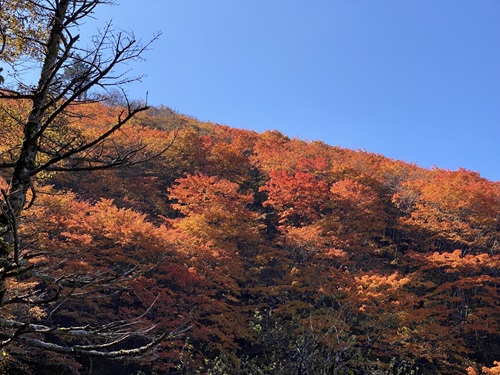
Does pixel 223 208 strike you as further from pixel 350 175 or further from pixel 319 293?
pixel 350 175

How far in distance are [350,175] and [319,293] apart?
512 inches

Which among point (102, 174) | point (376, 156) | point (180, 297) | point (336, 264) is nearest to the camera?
point (180, 297)

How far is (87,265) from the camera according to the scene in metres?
14.7

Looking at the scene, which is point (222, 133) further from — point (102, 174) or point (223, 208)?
point (223, 208)

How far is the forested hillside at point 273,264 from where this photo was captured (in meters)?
14.2

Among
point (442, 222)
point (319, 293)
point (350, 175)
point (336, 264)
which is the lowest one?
point (319, 293)

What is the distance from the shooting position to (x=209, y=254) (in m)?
17.1

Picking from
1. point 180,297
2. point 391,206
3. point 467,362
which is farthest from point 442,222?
point 180,297

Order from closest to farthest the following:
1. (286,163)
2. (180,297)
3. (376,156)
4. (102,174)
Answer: (180,297), (102,174), (286,163), (376,156)

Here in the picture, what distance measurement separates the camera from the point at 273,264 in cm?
2092

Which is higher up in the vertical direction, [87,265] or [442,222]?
[442,222]

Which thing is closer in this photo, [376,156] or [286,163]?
[286,163]

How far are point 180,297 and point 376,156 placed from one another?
81.6 ft

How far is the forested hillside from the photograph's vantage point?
1423 cm
